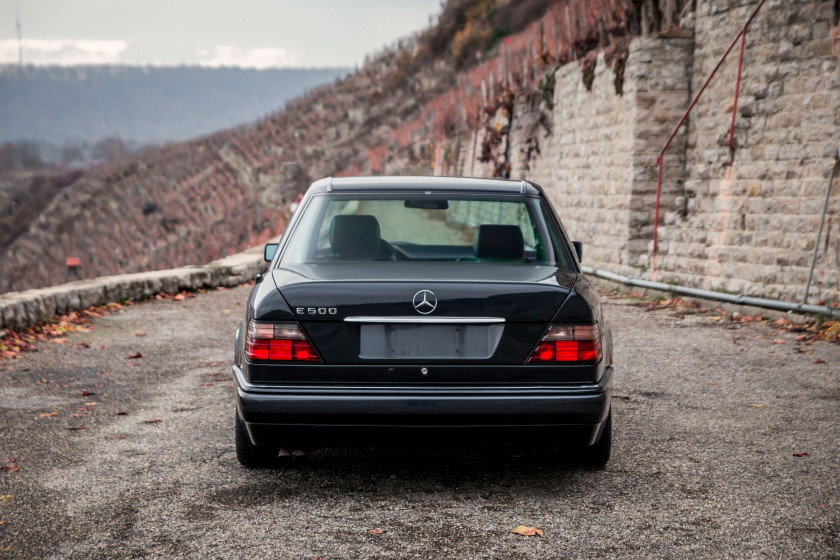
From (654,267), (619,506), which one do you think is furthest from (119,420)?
(654,267)

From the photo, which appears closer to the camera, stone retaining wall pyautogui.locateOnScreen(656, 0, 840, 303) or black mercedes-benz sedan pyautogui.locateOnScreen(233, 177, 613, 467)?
black mercedes-benz sedan pyautogui.locateOnScreen(233, 177, 613, 467)

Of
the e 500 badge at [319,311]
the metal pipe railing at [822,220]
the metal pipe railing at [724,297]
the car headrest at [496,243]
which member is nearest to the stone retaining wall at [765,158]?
the metal pipe railing at [822,220]

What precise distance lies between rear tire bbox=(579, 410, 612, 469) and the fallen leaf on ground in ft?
3.00

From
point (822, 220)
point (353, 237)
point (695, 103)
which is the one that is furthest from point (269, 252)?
point (695, 103)

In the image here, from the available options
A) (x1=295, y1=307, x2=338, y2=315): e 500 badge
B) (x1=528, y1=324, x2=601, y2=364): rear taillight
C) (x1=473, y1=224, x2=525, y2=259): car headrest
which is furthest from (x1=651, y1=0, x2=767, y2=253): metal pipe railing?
(x1=295, y1=307, x2=338, y2=315): e 500 badge

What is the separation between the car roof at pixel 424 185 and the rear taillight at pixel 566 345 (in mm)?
1107

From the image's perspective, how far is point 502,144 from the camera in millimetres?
26281

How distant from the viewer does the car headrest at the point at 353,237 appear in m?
4.88

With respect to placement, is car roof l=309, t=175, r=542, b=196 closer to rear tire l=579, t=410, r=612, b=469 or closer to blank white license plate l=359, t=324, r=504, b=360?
blank white license plate l=359, t=324, r=504, b=360

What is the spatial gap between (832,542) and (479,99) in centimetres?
3537

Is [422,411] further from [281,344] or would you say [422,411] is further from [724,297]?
[724,297]

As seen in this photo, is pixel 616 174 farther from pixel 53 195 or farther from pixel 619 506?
pixel 53 195

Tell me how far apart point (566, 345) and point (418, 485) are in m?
1.07

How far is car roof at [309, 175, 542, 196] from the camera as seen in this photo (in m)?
4.88
